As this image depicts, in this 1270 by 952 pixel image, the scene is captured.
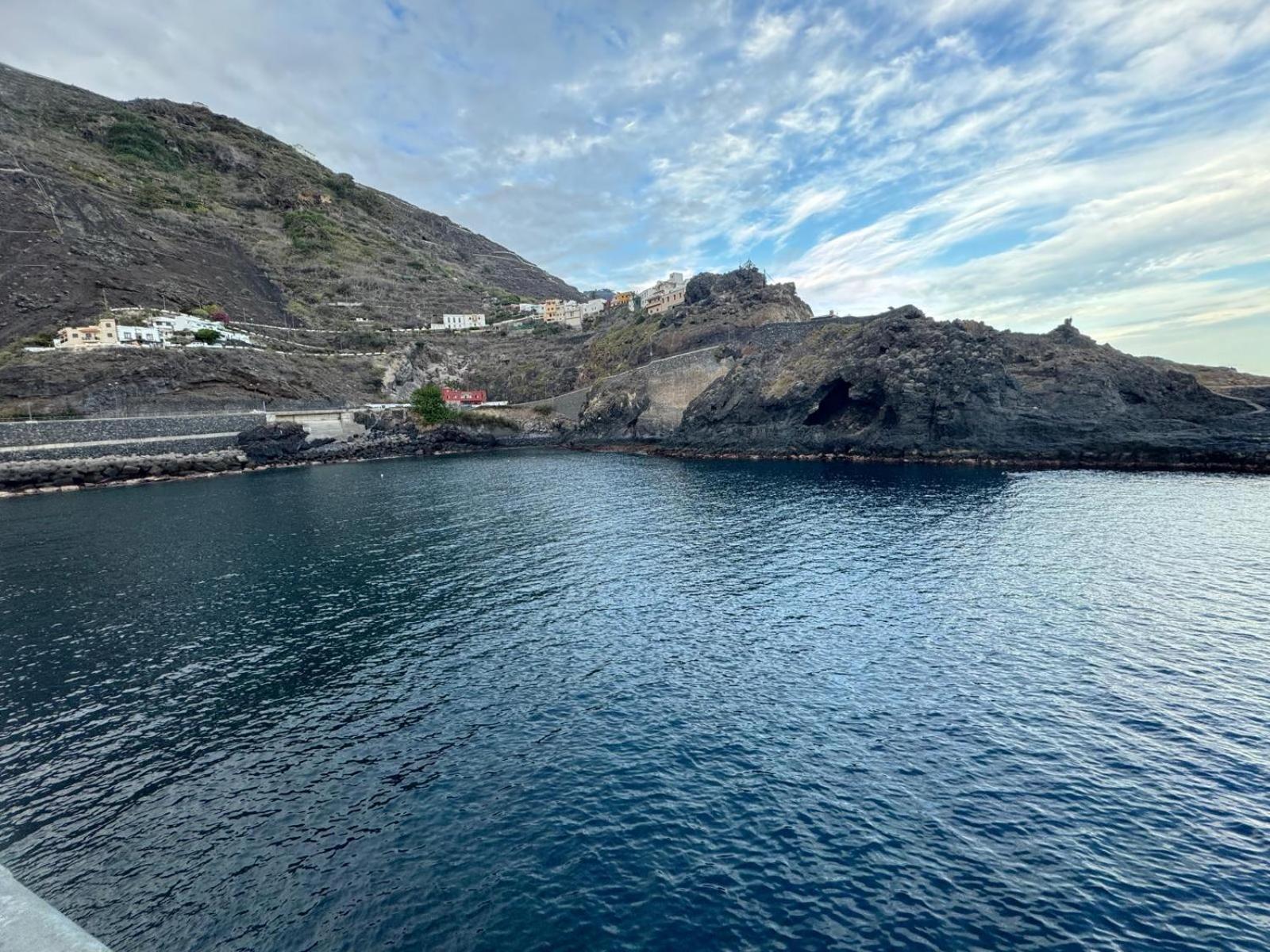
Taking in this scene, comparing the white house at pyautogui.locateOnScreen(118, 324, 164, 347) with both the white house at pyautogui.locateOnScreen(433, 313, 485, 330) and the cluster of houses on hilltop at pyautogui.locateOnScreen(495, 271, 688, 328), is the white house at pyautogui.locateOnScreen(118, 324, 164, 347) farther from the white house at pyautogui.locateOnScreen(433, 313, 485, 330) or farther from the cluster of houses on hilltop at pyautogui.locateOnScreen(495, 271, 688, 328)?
the cluster of houses on hilltop at pyautogui.locateOnScreen(495, 271, 688, 328)

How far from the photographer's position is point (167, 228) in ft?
426

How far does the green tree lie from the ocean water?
79.7 meters

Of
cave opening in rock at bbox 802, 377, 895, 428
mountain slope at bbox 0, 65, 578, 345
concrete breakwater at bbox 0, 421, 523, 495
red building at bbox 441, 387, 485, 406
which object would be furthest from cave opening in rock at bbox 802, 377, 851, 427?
mountain slope at bbox 0, 65, 578, 345

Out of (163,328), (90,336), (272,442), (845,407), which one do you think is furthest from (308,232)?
(845,407)

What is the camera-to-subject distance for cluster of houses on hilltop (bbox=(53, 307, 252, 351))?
9144cm

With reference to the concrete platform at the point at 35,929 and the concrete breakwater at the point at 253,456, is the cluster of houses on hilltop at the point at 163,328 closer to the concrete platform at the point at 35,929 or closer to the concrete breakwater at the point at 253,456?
the concrete breakwater at the point at 253,456

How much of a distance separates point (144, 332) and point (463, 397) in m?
57.7

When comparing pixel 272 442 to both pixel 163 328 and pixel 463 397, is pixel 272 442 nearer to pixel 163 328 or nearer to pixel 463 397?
pixel 163 328

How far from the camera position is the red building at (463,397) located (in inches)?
5025

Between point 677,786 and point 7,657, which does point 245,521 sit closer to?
point 7,657

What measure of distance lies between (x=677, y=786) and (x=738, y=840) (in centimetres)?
243

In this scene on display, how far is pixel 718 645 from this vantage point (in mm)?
24094

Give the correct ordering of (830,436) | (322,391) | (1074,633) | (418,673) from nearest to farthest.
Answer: (418,673) → (1074,633) → (830,436) → (322,391)

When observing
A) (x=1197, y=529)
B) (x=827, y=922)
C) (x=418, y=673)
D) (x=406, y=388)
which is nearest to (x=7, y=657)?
(x=418, y=673)
